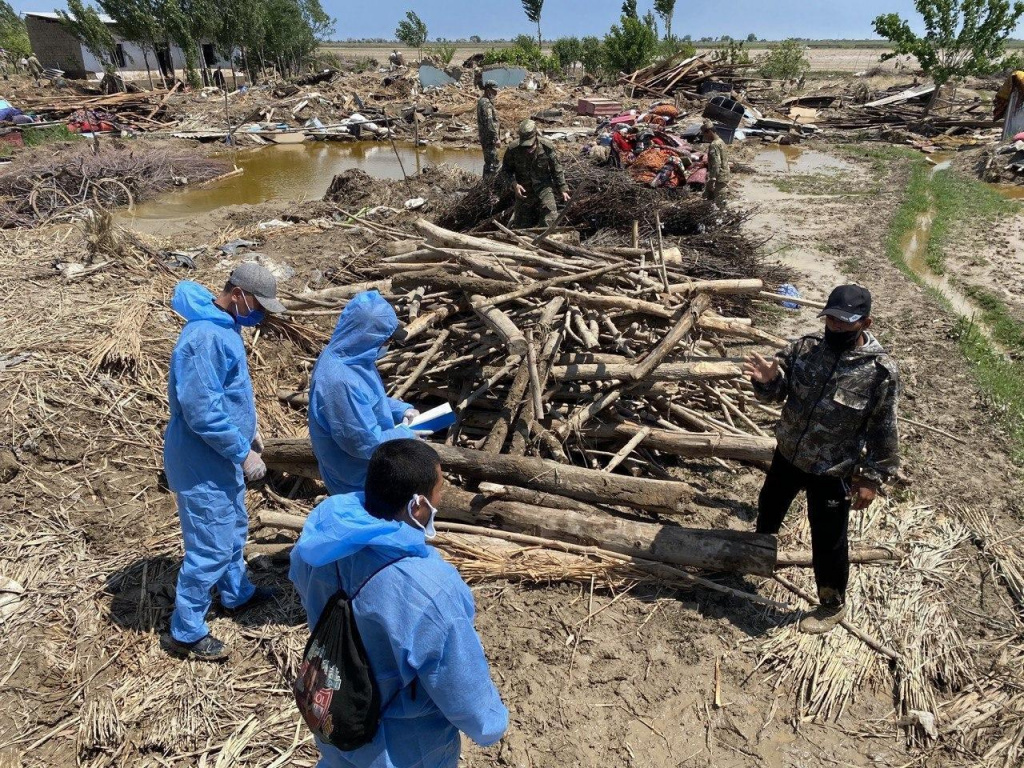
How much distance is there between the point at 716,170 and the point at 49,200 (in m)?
12.8

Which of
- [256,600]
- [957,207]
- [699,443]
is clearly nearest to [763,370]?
Result: [699,443]

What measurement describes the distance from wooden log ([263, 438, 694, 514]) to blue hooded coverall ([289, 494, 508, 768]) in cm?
243

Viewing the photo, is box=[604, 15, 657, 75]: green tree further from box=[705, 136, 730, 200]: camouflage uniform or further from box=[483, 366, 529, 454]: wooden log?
box=[483, 366, 529, 454]: wooden log

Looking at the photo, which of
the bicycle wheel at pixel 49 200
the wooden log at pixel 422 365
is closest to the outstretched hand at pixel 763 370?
the wooden log at pixel 422 365

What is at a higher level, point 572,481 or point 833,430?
point 833,430

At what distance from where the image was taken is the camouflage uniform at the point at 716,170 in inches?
400

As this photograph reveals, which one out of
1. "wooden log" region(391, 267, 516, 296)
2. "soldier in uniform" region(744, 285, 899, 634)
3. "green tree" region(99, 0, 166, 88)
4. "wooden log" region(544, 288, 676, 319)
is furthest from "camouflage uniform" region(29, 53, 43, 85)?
"soldier in uniform" region(744, 285, 899, 634)

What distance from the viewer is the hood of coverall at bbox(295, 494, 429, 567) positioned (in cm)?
171

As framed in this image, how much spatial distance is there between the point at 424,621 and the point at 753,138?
24109 mm

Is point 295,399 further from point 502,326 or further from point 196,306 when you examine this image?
point 196,306

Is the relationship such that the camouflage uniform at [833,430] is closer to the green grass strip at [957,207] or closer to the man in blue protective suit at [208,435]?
the man in blue protective suit at [208,435]

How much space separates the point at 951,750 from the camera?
3.10 meters

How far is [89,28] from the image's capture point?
30375mm

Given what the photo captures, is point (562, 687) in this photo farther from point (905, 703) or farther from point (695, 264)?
A: point (695, 264)
